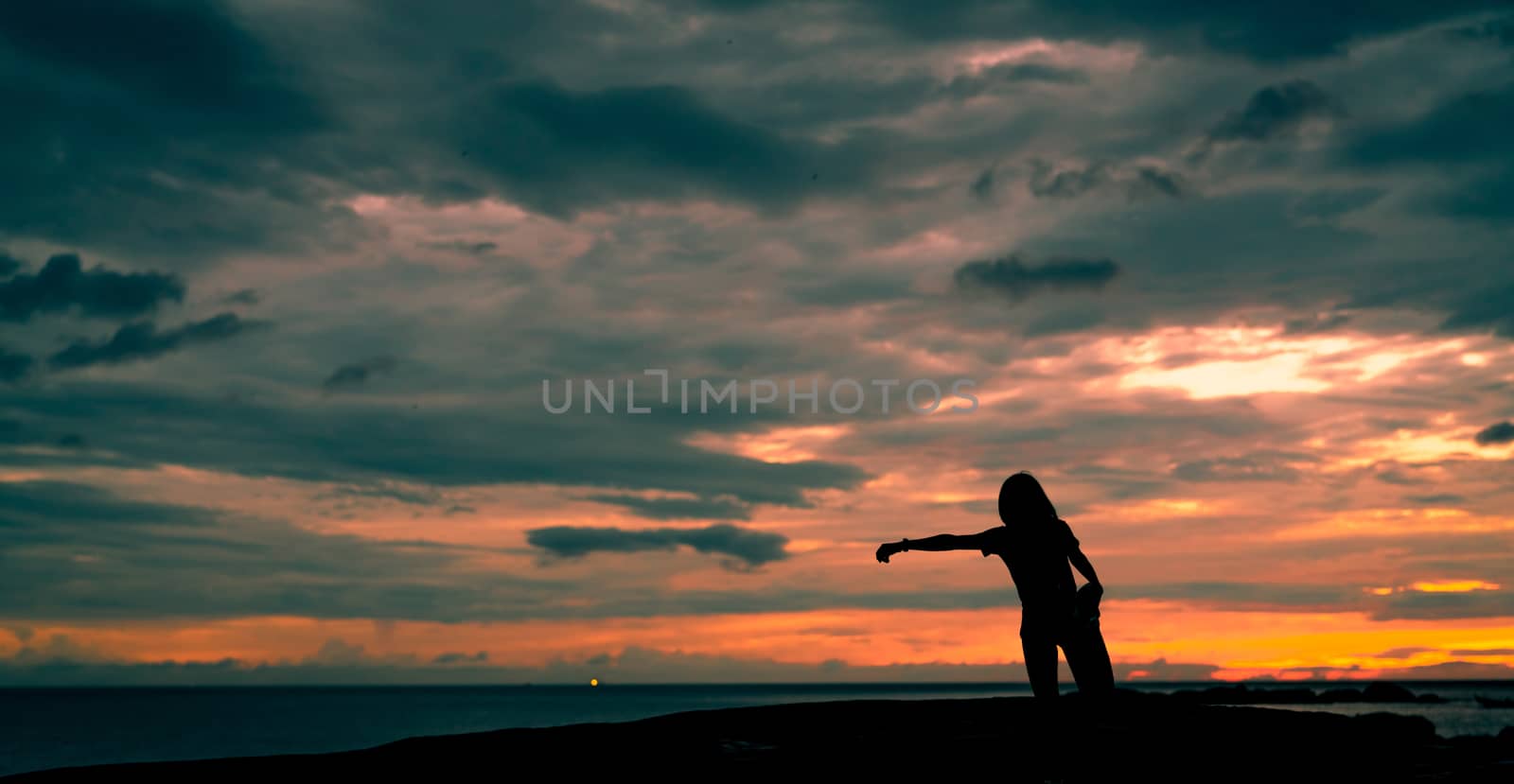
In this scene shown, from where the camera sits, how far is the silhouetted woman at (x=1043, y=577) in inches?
368

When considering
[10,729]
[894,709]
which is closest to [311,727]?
[10,729]

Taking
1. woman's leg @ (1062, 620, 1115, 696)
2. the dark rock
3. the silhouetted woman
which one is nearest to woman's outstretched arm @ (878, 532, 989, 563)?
the silhouetted woman

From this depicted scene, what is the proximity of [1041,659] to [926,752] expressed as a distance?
8.90 feet

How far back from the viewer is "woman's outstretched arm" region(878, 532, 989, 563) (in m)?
9.42

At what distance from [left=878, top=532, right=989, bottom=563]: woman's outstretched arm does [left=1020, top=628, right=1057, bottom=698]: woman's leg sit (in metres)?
0.82

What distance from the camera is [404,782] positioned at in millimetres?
10242

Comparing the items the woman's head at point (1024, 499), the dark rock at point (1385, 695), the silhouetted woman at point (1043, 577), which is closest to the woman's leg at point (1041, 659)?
the silhouetted woman at point (1043, 577)

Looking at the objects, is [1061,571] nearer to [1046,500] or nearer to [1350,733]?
[1046,500]

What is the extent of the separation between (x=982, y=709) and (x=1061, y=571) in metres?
7.37

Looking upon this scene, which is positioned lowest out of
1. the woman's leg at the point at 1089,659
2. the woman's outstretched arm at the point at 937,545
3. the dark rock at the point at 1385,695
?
the dark rock at the point at 1385,695

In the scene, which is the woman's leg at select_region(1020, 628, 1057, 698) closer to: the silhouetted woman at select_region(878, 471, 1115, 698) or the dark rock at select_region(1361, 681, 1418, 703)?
the silhouetted woman at select_region(878, 471, 1115, 698)

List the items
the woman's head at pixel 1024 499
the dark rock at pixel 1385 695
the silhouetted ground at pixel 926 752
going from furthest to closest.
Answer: the dark rock at pixel 1385 695
the silhouetted ground at pixel 926 752
the woman's head at pixel 1024 499

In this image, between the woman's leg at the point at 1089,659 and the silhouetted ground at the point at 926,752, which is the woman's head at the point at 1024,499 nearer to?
the woman's leg at the point at 1089,659

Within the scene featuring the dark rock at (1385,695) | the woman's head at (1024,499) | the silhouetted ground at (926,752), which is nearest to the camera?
the woman's head at (1024,499)
